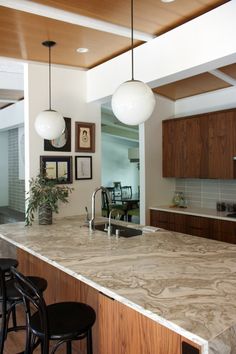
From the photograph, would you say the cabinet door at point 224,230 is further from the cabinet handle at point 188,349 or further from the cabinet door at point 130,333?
the cabinet handle at point 188,349

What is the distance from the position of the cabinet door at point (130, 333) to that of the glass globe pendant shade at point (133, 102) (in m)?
1.11

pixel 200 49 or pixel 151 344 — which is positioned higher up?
pixel 200 49

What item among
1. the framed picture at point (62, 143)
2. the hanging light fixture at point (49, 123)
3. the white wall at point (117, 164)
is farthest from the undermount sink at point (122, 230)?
the white wall at point (117, 164)

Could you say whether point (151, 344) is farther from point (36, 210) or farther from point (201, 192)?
point (201, 192)

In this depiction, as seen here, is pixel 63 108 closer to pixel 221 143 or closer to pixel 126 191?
pixel 221 143

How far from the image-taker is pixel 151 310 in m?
1.23

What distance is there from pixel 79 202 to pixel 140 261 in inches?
81.4

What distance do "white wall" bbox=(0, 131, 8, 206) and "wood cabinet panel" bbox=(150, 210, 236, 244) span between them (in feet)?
14.0

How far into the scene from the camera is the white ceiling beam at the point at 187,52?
2.25m

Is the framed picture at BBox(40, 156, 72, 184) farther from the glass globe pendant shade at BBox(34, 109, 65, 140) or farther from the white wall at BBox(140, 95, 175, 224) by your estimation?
the white wall at BBox(140, 95, 175, 224)

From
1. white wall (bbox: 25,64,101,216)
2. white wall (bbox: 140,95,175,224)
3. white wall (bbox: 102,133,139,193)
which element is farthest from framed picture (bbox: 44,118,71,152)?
white wall (bbox: 102,133,139,193)

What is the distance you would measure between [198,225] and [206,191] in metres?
0.73

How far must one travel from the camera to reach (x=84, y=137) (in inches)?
153

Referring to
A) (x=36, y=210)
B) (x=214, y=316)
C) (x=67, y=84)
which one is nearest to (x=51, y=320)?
(x=214, y=316)
